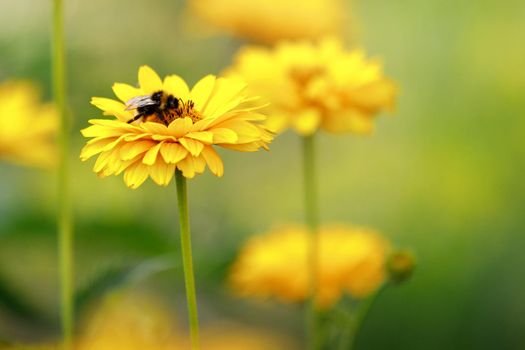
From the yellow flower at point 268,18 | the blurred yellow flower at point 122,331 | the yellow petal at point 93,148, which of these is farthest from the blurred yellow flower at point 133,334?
the yellow flower at point 268,18

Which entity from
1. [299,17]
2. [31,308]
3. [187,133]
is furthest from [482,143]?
[187,133]

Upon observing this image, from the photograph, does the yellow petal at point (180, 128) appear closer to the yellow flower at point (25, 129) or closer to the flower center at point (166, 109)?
the flower center at point (166, 109)

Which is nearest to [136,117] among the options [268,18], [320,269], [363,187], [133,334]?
[133,334]

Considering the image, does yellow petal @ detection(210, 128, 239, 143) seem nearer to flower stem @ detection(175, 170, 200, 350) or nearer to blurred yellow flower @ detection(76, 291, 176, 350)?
flower stem @ detection(175, 170, 200, 350)

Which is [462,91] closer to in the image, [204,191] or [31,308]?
[204,191]

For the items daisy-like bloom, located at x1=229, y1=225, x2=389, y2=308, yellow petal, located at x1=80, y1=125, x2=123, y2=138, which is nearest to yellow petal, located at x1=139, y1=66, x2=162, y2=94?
yellow petal, located at x1=80, y1=125, x2=123, y2=138

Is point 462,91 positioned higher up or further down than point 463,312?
higher up

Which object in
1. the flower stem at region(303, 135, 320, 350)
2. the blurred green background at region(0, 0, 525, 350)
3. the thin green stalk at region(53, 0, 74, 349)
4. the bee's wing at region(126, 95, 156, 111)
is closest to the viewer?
the bee's wing at region(126, 95, 156, 111)

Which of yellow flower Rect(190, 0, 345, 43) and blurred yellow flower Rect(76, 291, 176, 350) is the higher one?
yellow flower Rect(190, 0, 345, 43)
